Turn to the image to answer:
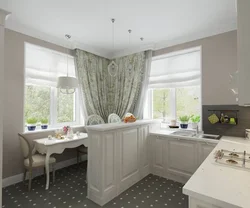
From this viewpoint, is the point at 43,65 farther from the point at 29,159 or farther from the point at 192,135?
the point at 192,135

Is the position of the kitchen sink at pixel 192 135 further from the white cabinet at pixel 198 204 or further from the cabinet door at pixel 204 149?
the white cabinet at pixel 198 204

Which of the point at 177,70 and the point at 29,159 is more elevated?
the point at 177,70

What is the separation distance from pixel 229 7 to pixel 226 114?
1.68 meters

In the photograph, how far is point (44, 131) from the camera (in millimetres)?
3096

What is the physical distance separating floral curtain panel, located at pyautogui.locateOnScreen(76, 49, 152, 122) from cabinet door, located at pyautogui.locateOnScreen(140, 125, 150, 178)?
0.81 m

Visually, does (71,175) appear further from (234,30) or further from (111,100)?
(234,30)

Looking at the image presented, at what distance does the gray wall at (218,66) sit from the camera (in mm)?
2746

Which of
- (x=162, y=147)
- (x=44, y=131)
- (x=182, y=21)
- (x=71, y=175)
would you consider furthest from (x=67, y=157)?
(x=182, y=21)

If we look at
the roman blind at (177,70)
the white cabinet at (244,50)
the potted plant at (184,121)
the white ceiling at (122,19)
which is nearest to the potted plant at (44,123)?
the white ceiling at (122,19)

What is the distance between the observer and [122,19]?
2574 mm

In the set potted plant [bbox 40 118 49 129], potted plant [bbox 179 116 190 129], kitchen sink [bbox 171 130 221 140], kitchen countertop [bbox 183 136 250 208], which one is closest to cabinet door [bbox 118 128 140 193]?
kitchen sink [bbox 171 130 221 140]

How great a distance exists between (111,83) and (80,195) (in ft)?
9.14

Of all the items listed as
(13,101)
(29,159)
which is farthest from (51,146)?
(13,101)

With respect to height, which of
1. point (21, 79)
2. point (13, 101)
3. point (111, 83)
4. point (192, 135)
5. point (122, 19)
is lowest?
point (192, 135)
